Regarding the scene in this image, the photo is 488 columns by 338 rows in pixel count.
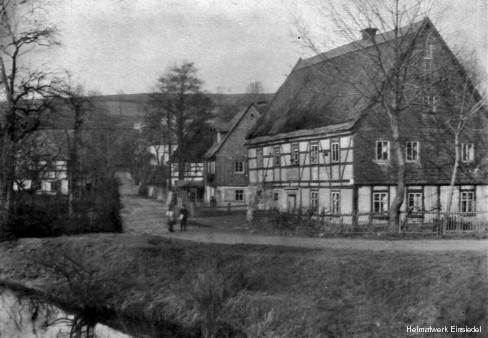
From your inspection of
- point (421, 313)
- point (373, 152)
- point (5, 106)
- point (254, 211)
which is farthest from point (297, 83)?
point (421, 313)

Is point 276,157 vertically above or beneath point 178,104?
beneath

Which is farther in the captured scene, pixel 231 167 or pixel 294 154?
pixel 231 167

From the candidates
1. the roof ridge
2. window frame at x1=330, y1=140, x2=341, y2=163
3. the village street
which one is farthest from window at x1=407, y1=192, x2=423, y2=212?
the roof ridge

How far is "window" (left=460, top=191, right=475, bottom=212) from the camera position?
1016 inches

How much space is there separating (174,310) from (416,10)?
12937mm

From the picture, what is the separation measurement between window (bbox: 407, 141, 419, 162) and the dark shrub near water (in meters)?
12.3

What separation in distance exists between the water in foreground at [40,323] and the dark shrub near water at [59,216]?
19.0ft

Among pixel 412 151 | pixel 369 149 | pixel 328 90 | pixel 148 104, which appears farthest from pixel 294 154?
pixel 148 104

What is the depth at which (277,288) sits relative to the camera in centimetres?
1307

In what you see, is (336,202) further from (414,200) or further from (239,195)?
(239,195)

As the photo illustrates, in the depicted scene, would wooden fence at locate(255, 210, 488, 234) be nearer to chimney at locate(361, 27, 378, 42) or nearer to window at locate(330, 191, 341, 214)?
window at locate(330, 191, 341, 214)

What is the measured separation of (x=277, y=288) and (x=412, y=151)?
47.2 feet

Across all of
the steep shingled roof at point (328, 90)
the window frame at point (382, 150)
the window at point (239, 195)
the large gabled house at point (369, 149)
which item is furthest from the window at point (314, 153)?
the window at point (239, 195)

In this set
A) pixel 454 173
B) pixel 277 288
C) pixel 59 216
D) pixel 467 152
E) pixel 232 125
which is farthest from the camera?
pixel 232 125
